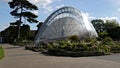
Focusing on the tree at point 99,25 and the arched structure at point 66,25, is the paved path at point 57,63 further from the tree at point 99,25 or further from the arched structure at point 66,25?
the tree at point 99,25

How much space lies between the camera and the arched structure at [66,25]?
212 feet

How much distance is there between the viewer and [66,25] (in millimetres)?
69688

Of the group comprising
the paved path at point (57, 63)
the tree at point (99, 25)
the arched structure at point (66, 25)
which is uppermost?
the tree at point (99, 25)

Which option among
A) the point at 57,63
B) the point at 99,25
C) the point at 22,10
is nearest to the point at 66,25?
the point at 22,10

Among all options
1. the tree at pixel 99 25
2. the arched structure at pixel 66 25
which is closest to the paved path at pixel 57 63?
the arched structure at pixel 66 25

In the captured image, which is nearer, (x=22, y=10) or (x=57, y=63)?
(x=57, y=63)

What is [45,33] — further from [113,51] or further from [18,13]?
[113,51]

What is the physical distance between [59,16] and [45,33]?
727cm

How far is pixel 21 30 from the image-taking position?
7162 centimetres

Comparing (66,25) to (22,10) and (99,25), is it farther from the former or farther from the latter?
(99,25)

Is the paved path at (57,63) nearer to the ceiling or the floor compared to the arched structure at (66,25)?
nearer to the floor

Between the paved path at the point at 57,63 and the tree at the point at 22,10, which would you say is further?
the tree at the point at 22,10

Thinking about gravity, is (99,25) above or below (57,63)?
above

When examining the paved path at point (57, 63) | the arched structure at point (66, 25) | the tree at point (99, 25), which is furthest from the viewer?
the tree at point (99, 25)
